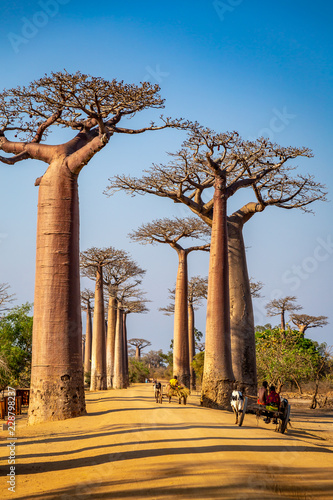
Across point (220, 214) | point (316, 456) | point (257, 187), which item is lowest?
point (316, 456)

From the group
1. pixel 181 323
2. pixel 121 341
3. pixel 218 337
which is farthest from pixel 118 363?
pixel 218 337

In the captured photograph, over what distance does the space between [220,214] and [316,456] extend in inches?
291

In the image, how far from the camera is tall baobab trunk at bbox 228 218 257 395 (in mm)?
12242

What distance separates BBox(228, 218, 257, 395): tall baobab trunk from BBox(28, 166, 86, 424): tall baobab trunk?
5041 mm

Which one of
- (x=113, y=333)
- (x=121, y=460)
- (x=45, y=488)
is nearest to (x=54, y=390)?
(x=121, y=460)

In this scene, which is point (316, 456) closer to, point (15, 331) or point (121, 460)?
point (121, 460)

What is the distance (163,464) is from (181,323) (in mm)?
14548

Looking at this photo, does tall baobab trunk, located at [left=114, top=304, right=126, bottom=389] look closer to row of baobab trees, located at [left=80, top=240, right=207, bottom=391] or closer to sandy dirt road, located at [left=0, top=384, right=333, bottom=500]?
row of baobab trees, located at [left=80, top=240, right=207, bottom=391]

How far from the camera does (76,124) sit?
9523 millimetres

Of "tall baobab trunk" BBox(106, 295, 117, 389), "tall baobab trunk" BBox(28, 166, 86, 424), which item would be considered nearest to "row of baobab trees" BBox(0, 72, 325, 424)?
"tall baobab trunk" BBox(28, 166, 86, 424)

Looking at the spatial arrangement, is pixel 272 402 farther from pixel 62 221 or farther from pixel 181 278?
pixel 181 278

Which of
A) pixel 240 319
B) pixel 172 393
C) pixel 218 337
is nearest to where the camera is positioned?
pixel 218 337

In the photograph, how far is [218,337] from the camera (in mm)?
11023

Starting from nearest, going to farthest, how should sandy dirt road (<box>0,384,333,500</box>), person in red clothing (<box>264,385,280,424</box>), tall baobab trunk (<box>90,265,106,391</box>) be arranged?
1. sandy dirt road (<box>0,384,333,500</box>)
2. person in red clothing (<box>264,385,280,424</box>)
3. tall baobab trunk (<box>90,265,106,391</box>)
